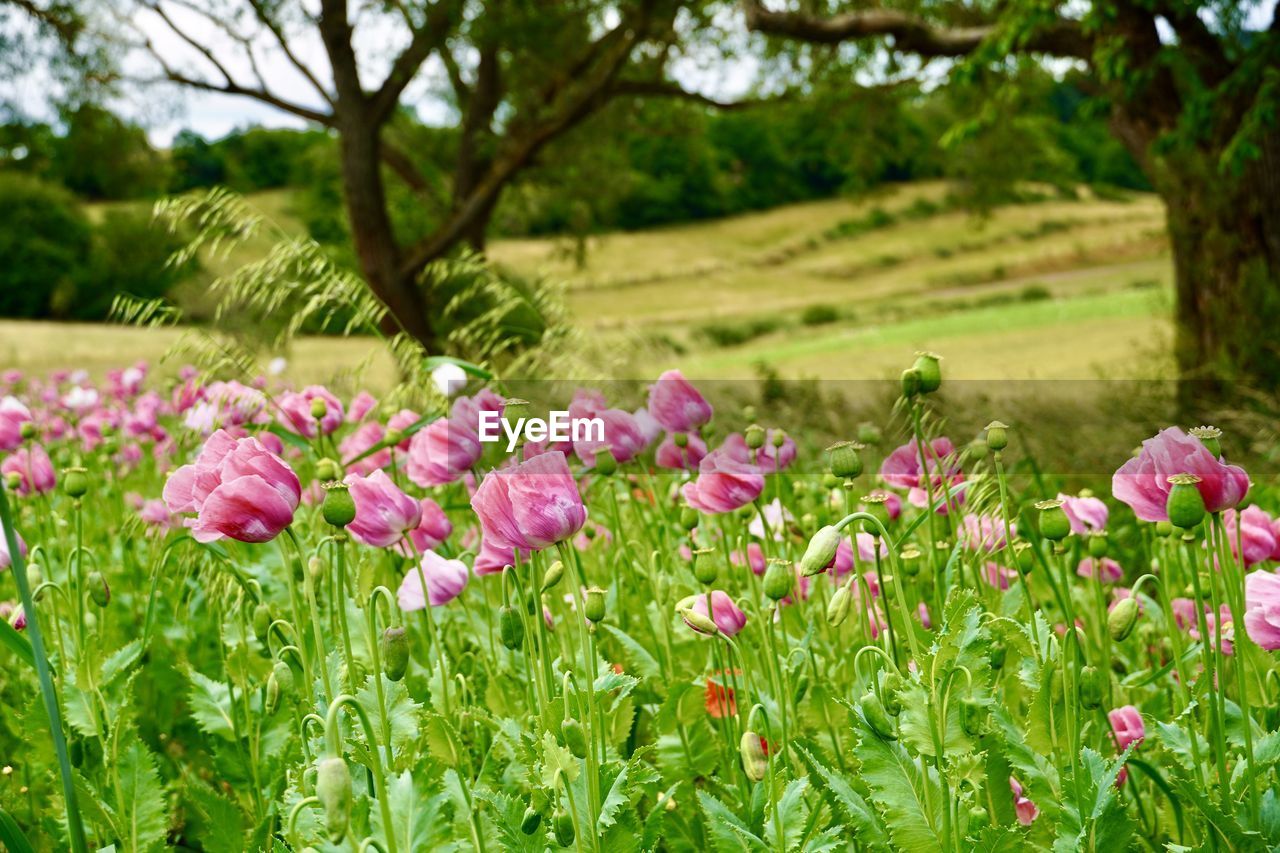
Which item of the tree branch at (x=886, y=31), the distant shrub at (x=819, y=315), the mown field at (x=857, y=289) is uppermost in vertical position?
the tree branch at (x=886, y=31)

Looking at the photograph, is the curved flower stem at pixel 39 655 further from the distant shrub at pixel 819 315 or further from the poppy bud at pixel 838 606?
the distant shrub at pixel 819 315

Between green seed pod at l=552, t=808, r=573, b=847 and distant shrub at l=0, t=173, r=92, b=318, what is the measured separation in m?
48.3

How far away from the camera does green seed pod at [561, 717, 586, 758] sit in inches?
42.1

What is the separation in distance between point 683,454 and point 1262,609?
0.95 m

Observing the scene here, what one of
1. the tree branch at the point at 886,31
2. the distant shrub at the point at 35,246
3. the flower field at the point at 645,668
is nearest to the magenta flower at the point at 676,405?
the flower field at the point at 645,668

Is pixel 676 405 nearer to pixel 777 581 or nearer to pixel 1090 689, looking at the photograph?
pixel 777 581

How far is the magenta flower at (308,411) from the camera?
2191 millimetres

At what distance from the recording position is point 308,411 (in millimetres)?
2248

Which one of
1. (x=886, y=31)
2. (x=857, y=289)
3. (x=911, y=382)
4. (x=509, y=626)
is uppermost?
(x=886, y=31)

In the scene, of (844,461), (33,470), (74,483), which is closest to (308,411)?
(74,483)

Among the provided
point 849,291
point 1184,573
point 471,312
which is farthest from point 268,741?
point 849,291

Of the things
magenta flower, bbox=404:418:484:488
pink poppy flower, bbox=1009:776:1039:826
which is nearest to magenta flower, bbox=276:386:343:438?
magenta flower, bbox=404:418:484:488

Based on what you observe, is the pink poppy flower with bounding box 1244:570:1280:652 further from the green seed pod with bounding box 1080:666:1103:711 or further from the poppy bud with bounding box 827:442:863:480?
the poppy bud with bounding box 827:442:863:480

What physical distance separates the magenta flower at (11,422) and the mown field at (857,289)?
6492mm
